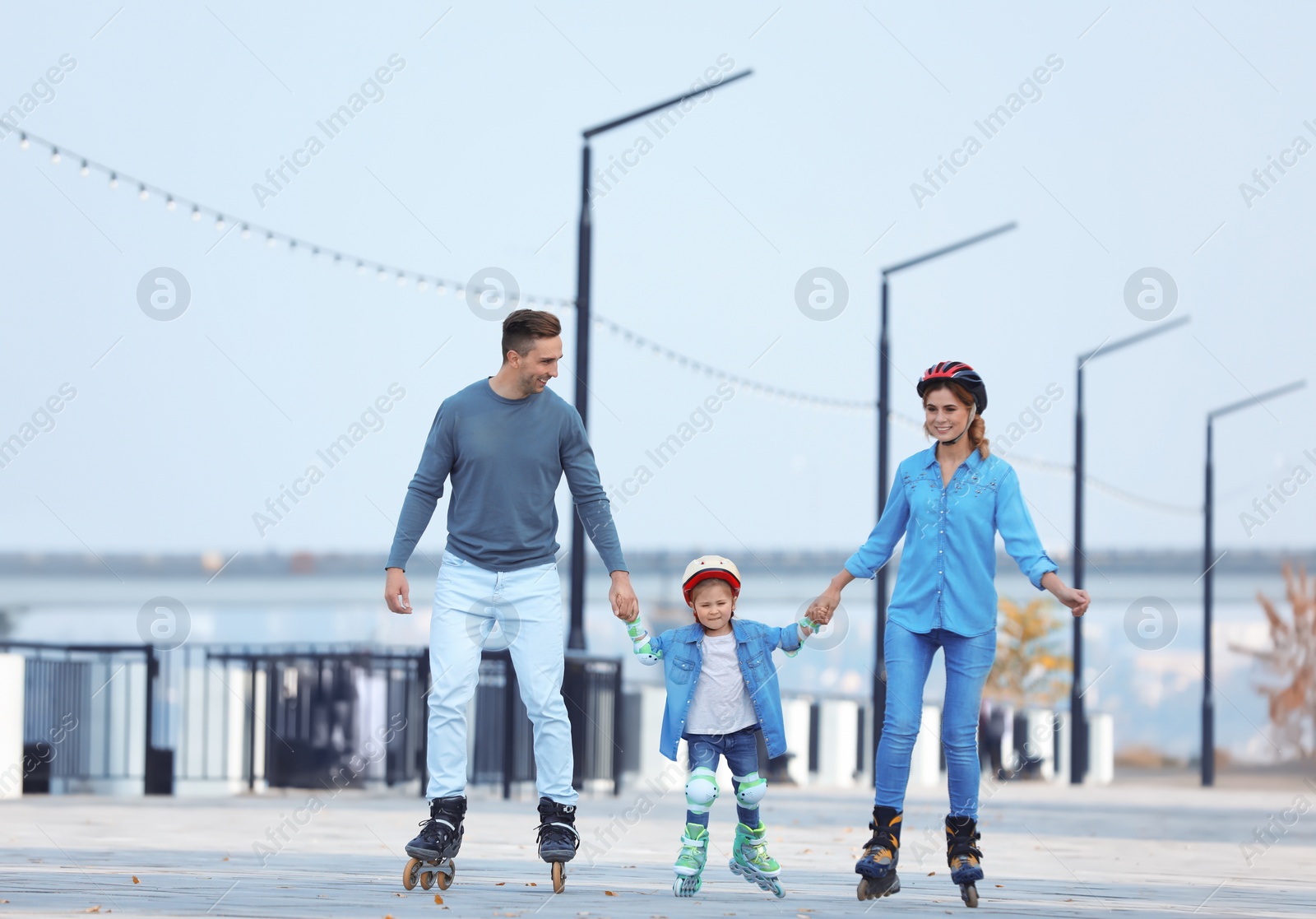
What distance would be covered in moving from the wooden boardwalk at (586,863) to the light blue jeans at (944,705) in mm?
394

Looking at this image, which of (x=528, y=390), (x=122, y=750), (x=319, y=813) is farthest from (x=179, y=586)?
(x=528, y=390)

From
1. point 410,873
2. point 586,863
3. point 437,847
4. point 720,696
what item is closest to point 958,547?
point 720,696

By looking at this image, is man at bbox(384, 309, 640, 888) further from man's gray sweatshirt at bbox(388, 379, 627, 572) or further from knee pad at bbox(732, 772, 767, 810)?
knee pad at bbox(732, 772, 767, 810)

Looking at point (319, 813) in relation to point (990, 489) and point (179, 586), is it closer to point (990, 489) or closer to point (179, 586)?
point (990, 489)

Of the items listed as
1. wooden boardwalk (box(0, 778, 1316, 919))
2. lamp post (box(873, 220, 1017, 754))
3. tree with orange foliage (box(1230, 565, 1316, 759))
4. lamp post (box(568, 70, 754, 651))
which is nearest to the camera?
wooden boardwalk (box(0, 778, 1316, 919))

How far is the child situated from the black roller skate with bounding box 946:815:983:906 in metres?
0.62

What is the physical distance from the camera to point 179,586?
222 feet

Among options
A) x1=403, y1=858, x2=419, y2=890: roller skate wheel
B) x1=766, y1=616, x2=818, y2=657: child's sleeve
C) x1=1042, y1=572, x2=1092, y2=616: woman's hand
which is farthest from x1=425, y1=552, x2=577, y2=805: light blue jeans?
x1=1042, y1=572, x2=1092, y2=616: woman's hand

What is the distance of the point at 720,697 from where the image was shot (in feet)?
21.2

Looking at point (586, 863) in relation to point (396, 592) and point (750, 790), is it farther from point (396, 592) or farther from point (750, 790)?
point (396, 592)

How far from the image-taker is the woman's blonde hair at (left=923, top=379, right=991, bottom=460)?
650 cm

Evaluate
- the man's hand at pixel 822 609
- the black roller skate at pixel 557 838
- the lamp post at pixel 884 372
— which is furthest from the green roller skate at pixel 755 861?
the lamp post at pixel 884 372

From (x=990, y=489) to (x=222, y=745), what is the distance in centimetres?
1140

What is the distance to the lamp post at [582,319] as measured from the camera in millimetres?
14484
